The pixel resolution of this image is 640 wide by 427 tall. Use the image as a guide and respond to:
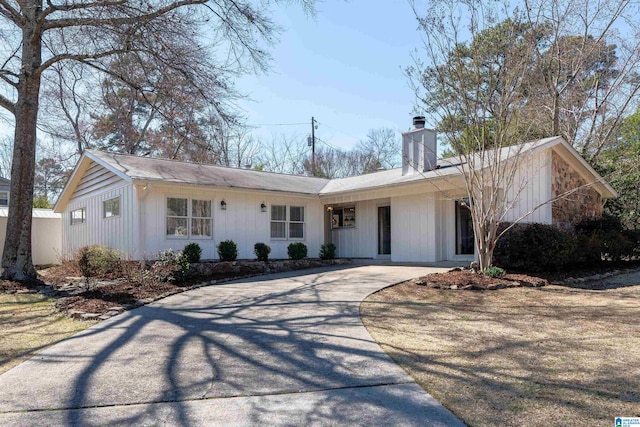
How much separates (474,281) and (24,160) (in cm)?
1071

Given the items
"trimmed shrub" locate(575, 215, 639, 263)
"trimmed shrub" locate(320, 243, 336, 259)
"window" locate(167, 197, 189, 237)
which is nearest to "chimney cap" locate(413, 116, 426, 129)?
"trimmed shrub" locate(320, 243, 336, 259)

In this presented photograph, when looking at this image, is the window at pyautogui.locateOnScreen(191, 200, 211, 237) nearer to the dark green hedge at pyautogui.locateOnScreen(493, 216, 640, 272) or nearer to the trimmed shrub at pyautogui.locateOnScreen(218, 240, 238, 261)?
the trimmed shrub at pyautogui.locateOnScreen(218, 240, 238, 261)

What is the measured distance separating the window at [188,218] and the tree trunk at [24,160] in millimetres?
3313

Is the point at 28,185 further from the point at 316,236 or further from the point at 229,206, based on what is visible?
the point at 316,236

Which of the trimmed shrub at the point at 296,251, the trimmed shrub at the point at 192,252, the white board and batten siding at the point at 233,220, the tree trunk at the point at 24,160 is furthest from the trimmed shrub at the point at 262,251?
the tree trunk at the point at 24,160

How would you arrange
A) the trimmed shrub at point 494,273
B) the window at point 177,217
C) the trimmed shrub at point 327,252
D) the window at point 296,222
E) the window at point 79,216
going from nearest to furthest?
the trimmed shrub at point 494,273 < the window at point 177,217 < the trimmed shrub at point 327,252 < the window at point 296,222 < the window at point 79,216

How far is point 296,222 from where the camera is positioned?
15.4 m

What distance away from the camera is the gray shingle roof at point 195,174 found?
12.2 meters

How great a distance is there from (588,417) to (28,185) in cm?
1209

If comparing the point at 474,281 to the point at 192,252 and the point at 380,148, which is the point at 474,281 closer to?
the point at 192,252

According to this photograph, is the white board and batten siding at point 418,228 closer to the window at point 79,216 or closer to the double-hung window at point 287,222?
the double-hung window at point 287,222

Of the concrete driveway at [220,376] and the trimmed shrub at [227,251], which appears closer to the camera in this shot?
the concrete driveway at [220,376]

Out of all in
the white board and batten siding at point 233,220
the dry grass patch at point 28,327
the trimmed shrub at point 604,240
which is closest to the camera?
the dry grass patch at point 28,327

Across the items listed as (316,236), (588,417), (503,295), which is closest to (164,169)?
(316,236)
